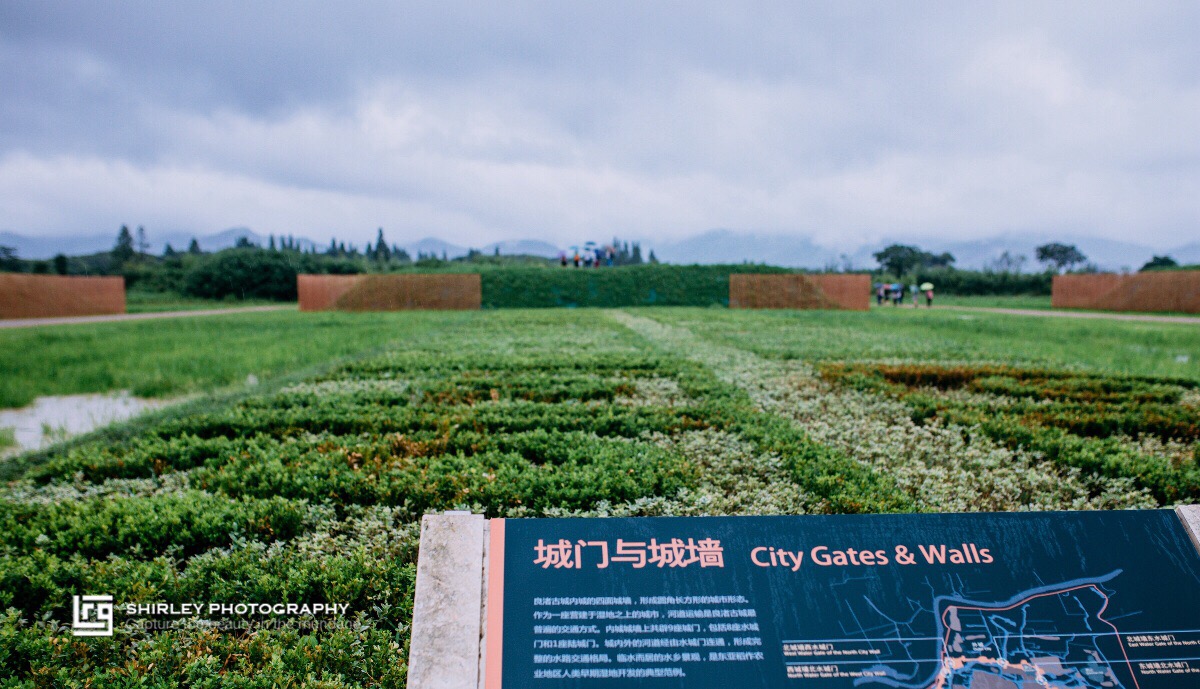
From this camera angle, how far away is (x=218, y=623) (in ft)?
6.43

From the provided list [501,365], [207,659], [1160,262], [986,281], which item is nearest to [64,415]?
[501,365]

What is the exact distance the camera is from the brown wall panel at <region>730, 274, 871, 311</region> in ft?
78.3

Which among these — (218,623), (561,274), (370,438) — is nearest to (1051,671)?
(218,623)

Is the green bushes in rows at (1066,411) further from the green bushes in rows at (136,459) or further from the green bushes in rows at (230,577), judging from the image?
the green bushes in rows at (136,459)

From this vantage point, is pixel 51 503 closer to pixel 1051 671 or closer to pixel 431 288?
pixel 1051 671

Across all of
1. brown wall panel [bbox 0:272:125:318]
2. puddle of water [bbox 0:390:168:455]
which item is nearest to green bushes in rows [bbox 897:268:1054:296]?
brown wall panel [bbox 0:272:125:318]

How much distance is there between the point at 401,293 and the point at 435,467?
21.9 meters

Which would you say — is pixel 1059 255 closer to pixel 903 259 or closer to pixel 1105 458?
pixel 903 259

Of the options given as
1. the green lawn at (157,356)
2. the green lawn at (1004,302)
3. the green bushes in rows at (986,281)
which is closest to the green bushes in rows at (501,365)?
the green lawn at (157,356)

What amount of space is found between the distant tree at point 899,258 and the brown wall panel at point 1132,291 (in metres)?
23.8

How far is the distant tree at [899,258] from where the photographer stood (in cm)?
5197

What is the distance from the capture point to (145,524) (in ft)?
8.25

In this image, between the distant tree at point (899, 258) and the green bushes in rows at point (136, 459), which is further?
the distant tree at point (899, 258)

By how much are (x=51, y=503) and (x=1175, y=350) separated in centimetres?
1270
